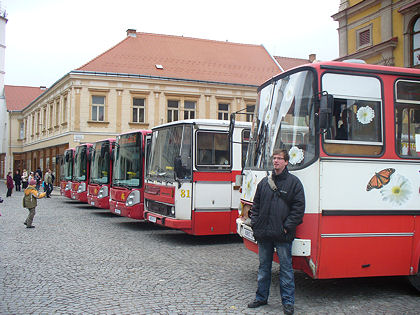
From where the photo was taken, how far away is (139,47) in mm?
39875

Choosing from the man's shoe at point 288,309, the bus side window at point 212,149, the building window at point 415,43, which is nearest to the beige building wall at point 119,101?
the building window at point 415,43

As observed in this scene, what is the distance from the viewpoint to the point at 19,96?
219 feet

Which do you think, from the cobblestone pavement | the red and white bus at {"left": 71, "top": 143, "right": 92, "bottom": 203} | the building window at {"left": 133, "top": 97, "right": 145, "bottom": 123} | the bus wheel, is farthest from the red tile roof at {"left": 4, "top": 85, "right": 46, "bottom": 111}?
the bus wheel

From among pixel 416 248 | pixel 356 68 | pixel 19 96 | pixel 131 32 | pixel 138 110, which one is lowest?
pixel 416 248

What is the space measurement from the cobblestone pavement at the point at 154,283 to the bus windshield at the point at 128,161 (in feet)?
8.99

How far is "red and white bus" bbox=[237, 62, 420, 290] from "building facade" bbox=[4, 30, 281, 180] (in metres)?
27.4

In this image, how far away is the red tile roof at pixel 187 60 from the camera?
122ft

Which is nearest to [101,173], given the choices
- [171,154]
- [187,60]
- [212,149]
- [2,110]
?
[171,154]

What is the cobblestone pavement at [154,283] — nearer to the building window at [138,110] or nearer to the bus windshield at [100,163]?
the bus windshield at [100,163]

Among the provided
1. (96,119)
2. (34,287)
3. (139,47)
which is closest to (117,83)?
(96,119)

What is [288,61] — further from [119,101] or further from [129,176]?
[129,176]

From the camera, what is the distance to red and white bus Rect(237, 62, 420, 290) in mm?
6207

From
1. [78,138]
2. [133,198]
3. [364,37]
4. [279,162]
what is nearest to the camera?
[279,162]

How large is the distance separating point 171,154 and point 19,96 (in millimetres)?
61465
